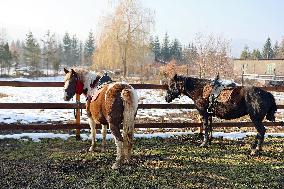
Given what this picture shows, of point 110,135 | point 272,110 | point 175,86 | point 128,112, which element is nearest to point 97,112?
point 128,112

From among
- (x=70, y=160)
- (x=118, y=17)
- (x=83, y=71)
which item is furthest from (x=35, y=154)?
(x=118, y=17)

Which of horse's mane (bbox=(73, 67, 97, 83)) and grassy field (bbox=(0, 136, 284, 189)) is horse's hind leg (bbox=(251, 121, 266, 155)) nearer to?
grassy field (bbox=(0, 136, 284, 189))

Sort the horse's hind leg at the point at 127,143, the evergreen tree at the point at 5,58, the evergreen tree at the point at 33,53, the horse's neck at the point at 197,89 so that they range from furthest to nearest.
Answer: the evergreen tree at the point at 33,53, the evergreen tree at the point at 5,58, the horse's neck at the point at 197,89, the horse's hind leg at the point at 127,143

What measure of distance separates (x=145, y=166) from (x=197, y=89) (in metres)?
2.77

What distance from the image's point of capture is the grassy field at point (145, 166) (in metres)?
5.18

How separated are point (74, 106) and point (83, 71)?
1.32m

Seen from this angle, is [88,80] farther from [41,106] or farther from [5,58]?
[5,58]

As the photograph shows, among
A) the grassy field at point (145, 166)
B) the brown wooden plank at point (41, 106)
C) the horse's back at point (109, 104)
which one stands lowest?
the grassy field at point (145, 166)

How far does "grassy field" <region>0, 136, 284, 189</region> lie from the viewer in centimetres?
518

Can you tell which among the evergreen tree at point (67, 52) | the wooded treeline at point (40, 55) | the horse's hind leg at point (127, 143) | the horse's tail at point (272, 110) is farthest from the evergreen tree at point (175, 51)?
the horse's hind leg at point (127, 143)

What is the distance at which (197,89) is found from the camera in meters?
7.98

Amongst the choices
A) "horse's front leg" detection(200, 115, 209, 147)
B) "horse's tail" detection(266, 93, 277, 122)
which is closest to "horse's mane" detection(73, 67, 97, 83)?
"horse's front leg" detection(200, 115, 209, 147)

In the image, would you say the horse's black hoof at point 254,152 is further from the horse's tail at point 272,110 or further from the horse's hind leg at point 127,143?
the horse's hind leg at point 127,143

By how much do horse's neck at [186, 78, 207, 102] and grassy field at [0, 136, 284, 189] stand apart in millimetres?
1142
